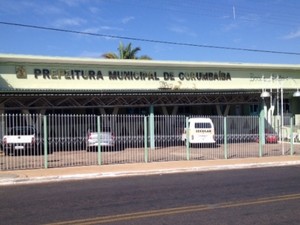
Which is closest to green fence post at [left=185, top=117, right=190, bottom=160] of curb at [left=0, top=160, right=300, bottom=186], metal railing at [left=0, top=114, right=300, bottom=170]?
metal railing at [left=0, top=114, right=300, bottom=170]

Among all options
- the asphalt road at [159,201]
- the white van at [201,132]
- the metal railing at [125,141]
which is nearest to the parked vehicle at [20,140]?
the metal railing at [125,141]

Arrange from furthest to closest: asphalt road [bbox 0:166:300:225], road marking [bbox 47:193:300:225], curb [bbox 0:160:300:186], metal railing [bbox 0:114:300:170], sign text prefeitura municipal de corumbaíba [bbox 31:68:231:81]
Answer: sign text prefeitura municipal de corumbaíba [bbox 31:68:231:81], metal railing [bbox 0:114:300:170], curb [bbox 0:160:300:186], asphalt road [bbox 0:166:300:225], road marking [bbox 47:193:300:225]

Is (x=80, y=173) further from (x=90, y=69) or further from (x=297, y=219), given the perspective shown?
(x=90, y=69)

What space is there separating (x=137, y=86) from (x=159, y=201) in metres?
22.7

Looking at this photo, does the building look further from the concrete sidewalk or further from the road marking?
the road marking

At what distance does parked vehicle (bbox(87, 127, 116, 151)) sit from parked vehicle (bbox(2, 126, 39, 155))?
224cm

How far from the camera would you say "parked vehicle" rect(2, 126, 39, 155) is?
59.3 feet

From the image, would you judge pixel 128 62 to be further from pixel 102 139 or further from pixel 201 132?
pixel 102 139

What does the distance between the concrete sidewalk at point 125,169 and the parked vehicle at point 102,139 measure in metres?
1.18

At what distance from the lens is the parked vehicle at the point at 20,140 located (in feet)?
59.3

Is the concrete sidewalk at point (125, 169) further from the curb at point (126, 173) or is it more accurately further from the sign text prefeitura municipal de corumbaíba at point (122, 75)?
the sign text prefeitura municipal de corumbaíba at point (122, 75)

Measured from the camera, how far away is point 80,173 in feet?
52.7

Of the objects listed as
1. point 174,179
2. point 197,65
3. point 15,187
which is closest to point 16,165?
point 15,187

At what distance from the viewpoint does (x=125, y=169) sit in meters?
17.2
